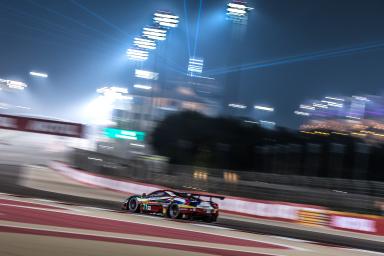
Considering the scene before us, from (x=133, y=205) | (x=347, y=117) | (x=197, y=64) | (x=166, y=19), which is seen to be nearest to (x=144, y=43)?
(x=166, y=19)

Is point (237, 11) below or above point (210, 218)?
above

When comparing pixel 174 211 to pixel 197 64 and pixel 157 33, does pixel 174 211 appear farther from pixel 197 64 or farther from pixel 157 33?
pixel 197 64

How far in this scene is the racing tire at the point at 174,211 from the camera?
15887 millimetres

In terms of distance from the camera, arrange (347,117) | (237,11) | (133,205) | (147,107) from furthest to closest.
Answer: (147,107) < (347,117) < (237,11) < (133,205)

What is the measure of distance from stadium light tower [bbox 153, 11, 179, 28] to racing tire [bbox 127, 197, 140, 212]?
61.5m

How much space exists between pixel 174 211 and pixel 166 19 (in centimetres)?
6342

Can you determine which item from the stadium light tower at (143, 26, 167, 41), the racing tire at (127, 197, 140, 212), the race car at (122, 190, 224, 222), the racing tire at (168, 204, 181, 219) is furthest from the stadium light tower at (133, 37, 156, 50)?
the racing tire at (168, 204, 181, 219)

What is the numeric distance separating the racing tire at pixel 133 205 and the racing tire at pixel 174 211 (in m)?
1.60

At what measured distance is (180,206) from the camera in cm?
1584

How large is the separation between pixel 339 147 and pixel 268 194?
84.5 feet

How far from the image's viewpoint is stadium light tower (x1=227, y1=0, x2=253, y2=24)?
7994cm

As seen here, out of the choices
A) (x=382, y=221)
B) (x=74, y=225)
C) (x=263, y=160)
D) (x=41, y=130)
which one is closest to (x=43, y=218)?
(x=74, y=225)

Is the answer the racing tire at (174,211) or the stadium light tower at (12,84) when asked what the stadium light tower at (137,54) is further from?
the racing tire at (174,211)

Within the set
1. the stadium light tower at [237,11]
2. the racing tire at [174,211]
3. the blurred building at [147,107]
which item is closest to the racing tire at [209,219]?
the racing tire at [174,211]
